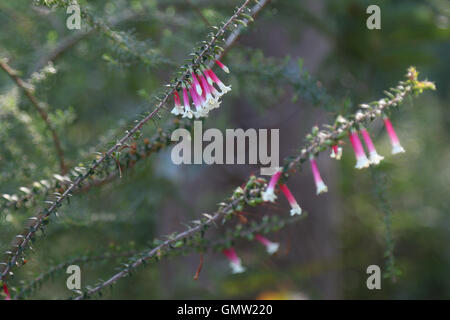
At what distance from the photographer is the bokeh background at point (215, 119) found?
188cm

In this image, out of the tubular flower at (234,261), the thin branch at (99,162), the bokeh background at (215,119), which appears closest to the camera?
the thin branch at (99,162)

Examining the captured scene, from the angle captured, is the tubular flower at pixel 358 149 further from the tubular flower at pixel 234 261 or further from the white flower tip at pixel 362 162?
the tubular flower at pixel 234 261

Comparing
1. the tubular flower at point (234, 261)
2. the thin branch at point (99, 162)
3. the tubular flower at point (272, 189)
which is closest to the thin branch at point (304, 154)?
the tubular flower at point (272, 189)

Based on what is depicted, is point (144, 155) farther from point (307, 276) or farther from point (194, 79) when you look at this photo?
point (307, 276)

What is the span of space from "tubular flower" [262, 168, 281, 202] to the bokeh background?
0.20 m

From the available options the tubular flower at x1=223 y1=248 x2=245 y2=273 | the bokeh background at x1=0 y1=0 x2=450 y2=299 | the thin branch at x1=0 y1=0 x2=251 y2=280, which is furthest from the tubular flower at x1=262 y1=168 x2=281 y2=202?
the tubular flower at x1=223 y1=248 x2=245 y2=273

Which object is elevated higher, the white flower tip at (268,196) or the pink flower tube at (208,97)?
the pink flower tube at (208,97)

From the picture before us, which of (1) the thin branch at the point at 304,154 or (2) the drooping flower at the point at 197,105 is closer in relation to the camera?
(1) the thin branch at the point at 304,154

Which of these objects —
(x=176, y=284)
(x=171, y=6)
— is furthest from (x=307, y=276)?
(x=171, y=6)

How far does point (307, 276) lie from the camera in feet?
8.73

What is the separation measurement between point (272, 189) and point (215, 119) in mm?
1665

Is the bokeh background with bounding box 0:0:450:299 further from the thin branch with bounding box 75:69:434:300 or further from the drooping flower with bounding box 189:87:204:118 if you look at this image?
the drooping flower with bounding box 189:87:204:118

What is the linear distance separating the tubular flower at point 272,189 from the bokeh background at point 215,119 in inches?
7.9

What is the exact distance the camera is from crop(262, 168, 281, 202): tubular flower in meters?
1.23
